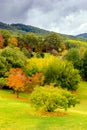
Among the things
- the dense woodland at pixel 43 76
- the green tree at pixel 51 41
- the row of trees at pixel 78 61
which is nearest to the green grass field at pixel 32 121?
the dense woodland at pixel 43 76

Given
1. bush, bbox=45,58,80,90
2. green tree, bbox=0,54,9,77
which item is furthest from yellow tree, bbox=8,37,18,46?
bush, bbox=45,58,80,90

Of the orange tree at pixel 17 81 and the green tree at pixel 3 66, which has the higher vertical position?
the green tree at pixel 3 66

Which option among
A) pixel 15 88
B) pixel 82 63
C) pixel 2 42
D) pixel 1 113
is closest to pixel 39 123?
pixel 1 113

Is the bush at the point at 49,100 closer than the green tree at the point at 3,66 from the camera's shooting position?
Yes

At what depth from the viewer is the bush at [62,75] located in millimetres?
81812

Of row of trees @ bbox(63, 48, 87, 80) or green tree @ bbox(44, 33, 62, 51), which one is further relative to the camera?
green tree @ bbox(44, 33, 62, 51)

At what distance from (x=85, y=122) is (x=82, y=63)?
72.4 meters

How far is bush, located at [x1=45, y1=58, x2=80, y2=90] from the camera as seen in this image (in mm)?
81812

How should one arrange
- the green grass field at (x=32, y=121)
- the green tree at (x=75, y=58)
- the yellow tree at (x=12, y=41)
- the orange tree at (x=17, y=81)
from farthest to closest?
the yellow tree at (x=12, y=41), the green tree at (x=75, y=58), the orange tree at (x=17, y=81), the green grass field at (x=32, y=121)

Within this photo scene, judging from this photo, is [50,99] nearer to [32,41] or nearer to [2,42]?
[2,42]

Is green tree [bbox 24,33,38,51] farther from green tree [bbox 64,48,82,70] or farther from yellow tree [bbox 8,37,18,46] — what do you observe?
green tree [bbox 64,48,82,70]

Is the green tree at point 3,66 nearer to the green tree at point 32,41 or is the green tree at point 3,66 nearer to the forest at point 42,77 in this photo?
the forest at point 42,77

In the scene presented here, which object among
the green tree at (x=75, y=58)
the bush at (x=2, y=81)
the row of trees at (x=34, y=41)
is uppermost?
the row of trees at (x=34, y=41)

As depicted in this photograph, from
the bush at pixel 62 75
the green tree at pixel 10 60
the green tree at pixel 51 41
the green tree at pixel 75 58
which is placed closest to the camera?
the green tree at pixel 10 60
